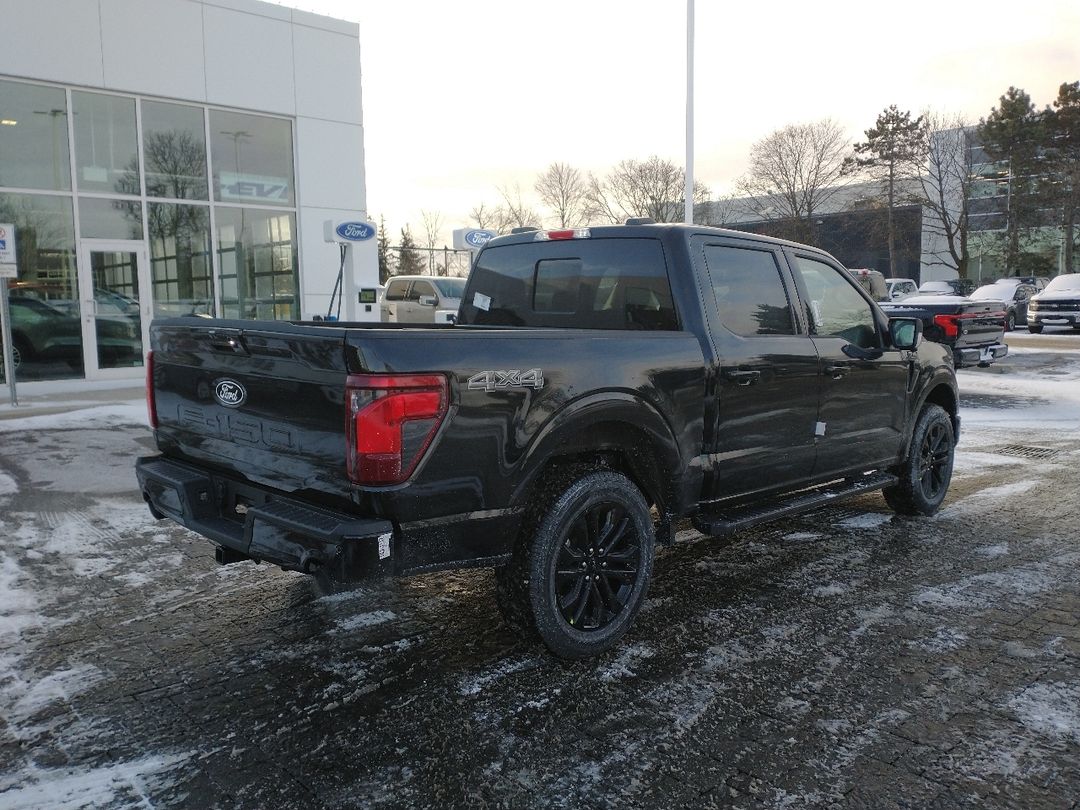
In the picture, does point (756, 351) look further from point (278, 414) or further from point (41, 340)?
point (41, 340)

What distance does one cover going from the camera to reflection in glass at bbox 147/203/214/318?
15.5 metres

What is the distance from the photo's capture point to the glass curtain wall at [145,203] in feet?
46.3

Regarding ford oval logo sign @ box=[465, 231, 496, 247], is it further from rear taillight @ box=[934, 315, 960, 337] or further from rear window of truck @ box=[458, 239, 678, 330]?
rear window of truck @ box=[458, 239, 678, 330]

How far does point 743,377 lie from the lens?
4426mm

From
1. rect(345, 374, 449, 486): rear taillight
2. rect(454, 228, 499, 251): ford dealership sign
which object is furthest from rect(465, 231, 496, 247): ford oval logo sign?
rect(345, 374, 449, 486): rear taillight

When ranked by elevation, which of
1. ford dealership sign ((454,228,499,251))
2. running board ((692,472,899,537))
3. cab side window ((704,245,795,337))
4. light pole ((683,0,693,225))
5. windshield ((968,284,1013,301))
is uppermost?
light pole ((683,0,693,225))

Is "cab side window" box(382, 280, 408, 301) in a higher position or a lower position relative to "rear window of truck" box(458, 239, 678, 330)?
higher

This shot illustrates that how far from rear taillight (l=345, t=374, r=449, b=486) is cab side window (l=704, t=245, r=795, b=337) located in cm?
195

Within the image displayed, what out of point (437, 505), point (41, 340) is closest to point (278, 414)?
point (437, 505)

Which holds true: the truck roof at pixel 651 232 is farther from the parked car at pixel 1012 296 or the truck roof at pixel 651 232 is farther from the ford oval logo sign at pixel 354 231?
the parked car at pixel 1012 296

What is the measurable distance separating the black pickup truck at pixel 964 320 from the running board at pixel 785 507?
8.81 m

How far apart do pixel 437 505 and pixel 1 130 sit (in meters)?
14.1

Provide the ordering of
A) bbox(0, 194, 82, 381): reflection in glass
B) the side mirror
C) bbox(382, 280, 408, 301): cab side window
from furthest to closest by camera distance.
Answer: bbox(382, 280, 408, 301): cab side window → bbox(0, 194, 82, 381): reflection in glass → the side mirror

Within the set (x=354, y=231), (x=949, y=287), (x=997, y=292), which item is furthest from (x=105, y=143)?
(x=949, y=287)
